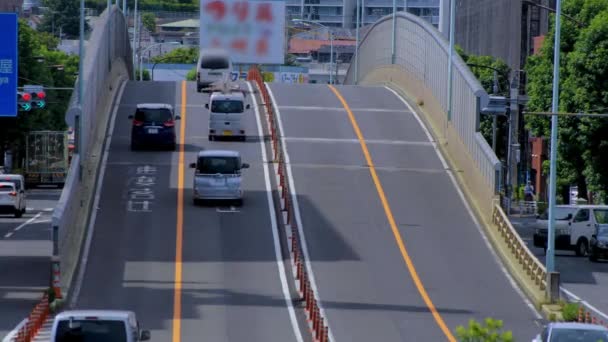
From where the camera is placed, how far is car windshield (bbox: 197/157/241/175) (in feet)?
155

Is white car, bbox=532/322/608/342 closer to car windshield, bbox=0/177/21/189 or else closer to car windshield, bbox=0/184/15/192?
car windshield, bbox=0/184/15/192

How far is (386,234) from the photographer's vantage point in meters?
43.8

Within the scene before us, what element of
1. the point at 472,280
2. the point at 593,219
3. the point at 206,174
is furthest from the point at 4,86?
the point at 593,219

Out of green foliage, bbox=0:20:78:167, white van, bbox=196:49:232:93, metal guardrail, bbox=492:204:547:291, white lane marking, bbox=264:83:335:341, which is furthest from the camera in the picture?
green foliage, bbox=0:20:78:167

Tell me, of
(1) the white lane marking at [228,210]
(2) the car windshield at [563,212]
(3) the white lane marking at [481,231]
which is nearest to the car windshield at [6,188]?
(1) the white lane marking at [228,210]

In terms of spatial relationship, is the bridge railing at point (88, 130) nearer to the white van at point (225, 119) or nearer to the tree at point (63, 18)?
the white van at point (225, 119)

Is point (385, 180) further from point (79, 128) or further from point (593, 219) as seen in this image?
point (79, 128)

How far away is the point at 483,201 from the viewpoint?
153 feet

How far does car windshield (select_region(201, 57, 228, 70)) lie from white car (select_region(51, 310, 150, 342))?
5200cm

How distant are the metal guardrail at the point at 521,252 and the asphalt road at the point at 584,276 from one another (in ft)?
5.63

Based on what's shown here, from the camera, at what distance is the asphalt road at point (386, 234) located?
34438mm

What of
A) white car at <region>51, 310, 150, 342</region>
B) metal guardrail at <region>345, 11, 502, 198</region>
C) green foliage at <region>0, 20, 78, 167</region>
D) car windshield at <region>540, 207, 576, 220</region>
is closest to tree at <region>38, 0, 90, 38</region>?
green foliage at <region>0, 20, 78, 167</region>

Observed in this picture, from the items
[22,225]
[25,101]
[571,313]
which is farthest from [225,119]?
[571,313]

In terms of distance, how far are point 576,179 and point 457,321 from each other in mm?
30422
